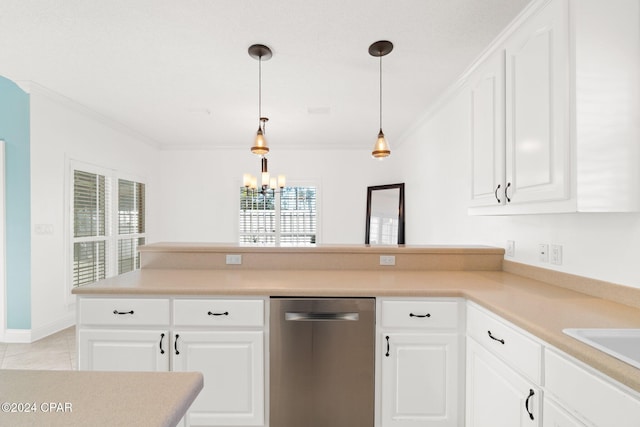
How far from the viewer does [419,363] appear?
1657 millimetres

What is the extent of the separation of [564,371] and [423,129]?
332 cm

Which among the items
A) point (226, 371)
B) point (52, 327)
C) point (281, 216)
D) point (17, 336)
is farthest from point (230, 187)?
point (226, 371)

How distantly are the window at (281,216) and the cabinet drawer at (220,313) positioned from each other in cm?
386

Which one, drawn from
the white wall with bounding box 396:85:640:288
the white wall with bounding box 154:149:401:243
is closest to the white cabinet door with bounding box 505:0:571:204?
the white wall with bounding box 396:85:640:288

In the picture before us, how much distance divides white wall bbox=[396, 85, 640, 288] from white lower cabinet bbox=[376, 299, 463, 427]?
2.27 ft

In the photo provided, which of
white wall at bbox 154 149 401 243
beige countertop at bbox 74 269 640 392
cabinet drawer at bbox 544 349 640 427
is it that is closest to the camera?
cabinet drawer at bbox 544 349 640 427

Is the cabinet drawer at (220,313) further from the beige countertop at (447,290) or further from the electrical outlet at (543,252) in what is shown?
the electrical outlet at (543,252)

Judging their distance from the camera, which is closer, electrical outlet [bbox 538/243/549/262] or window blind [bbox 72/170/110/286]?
electrical outlet [bbox 538/243/549/262]

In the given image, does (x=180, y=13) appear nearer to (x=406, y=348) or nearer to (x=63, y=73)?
(x=63, y=73)

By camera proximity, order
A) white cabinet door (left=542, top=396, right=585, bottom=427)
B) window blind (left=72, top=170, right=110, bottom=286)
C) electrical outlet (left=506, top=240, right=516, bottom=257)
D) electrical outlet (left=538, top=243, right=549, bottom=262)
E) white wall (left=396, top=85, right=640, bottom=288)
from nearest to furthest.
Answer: white cabinet door (left=542, top=396, right=585, bottom=427) < white wall (left=396, top=85, right=640, bottom=288) < electrical outlet (left=538, top=243, right=549, bottom=262) < electrical outlet (left=506, top=240, right=516, bottom=257) < window blind (left=72, top=170, right=110, bottom=286)

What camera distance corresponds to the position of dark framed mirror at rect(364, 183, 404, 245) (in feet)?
15.3

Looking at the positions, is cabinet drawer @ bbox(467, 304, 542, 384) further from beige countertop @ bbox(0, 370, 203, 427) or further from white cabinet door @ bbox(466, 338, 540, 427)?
beige countertop @ bbox(0, 370, 203, 427)

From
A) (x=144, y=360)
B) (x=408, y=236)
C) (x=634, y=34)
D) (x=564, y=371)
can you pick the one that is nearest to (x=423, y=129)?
(x=408, y=236)

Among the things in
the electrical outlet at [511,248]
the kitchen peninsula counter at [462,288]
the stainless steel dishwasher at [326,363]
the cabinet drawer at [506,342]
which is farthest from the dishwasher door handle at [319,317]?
the electrical outlet at [511,248]
